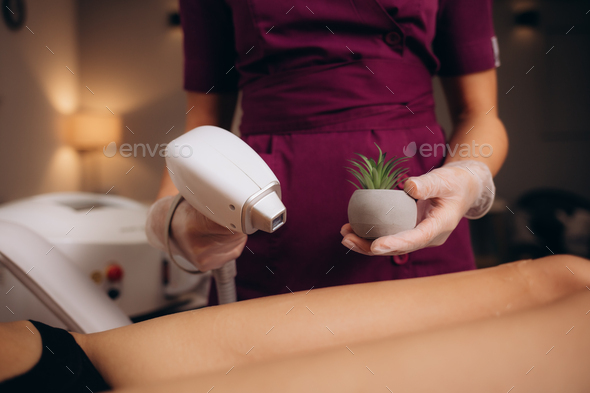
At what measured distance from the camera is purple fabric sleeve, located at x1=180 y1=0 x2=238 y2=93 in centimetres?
73

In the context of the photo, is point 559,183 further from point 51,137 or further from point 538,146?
point 51,137

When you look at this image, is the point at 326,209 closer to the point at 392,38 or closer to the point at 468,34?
the point at 392,38

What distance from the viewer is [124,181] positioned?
3.39 metres

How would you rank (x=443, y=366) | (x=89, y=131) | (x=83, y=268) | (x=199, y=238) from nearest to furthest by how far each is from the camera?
(x=443, y=366), (x=199, y=238), (x=83, y=268), (x=89, y=131)

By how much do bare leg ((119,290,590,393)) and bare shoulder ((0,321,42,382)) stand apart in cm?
12

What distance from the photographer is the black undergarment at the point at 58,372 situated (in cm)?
31

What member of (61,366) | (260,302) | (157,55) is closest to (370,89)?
(260,302)

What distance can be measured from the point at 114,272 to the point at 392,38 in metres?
0.88

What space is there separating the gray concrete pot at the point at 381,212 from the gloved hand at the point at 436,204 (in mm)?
13

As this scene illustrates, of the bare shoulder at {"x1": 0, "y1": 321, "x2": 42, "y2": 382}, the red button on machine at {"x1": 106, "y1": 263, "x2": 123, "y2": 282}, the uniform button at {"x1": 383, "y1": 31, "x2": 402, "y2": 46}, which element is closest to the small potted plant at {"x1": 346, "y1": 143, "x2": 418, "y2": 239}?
the uniform button at {"x1": 383, "y1": 31, "x2": 402, "y2": 46}

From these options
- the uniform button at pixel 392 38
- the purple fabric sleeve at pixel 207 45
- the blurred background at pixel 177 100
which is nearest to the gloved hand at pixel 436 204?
the uniform button at pixel 392 38

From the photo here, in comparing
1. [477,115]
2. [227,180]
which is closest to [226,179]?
[227,180]

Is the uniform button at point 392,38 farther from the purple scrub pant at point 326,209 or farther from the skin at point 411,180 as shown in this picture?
the skin at point 411,180

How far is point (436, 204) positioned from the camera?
524mm
